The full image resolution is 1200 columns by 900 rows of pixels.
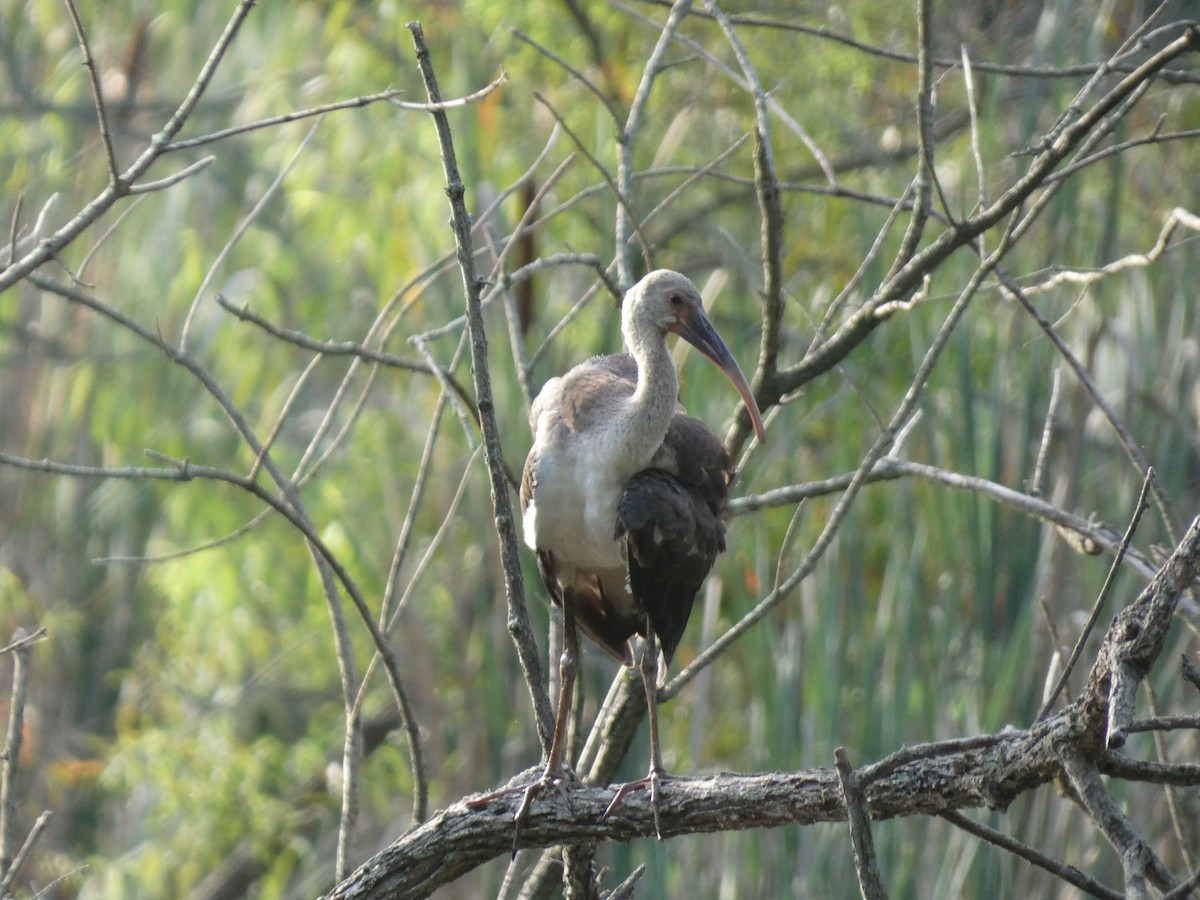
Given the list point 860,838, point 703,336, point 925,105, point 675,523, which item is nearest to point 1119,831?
point 860,838

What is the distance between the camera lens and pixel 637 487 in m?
3.56

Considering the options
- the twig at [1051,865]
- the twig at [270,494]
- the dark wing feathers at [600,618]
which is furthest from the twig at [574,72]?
the twig at [1051,865]

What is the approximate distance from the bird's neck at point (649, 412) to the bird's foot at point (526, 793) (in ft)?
2.63

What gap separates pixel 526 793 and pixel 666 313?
4.36ft

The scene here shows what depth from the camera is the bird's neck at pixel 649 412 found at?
3.59 metres

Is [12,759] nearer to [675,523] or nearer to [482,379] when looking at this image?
[482,379]

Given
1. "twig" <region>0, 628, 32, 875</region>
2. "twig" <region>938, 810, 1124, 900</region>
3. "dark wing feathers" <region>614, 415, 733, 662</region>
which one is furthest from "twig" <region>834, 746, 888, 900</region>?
"twig" <region>0, 628, 32, 875</region>

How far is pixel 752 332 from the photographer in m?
Result: 6.32

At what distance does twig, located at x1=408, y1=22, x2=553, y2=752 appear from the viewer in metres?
2.78

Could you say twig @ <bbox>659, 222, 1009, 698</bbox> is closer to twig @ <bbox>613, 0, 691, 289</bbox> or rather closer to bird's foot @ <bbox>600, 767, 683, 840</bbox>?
bird's foot @ <bbox>600, 767, 683, 840</bbox>

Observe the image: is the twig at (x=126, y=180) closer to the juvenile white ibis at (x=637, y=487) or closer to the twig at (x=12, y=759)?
the twig at (x=12, y=759)

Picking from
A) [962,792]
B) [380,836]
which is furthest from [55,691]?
[962,792]

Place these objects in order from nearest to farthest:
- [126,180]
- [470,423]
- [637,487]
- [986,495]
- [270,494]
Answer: [126,180]
[270,494]
[986,495]
[637,487]
[470,423]

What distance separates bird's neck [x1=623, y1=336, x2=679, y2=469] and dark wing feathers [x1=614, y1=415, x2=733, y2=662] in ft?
0.22
